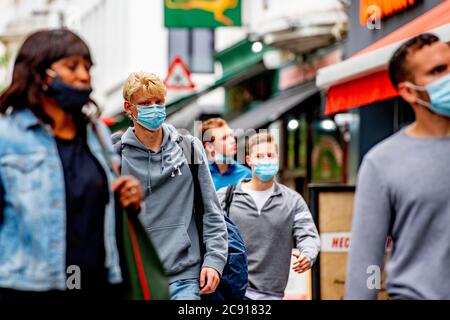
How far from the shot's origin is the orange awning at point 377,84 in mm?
12286

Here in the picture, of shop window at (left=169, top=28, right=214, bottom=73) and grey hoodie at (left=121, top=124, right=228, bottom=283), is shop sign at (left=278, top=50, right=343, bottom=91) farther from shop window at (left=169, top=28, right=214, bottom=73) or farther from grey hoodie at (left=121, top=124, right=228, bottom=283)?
grey hoodie at (left=121, top=124, right=228, bottom=283)

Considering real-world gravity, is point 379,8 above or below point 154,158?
above

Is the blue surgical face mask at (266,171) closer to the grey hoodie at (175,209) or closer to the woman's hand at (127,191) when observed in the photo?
the grey hoodie at (175,209)

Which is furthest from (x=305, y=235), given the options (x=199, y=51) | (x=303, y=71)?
(x=199, y=51)

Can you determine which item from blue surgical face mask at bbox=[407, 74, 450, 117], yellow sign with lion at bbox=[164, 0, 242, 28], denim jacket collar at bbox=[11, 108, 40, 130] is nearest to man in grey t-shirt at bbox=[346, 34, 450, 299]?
blue surgical face mask at bbox=[407, 74, 450, 117]

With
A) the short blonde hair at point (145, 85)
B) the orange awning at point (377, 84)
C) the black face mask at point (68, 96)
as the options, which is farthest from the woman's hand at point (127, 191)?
the orange awning at point (377, 84)

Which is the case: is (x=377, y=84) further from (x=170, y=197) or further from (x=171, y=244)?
(x=171, y=244)

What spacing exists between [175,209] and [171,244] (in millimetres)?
194

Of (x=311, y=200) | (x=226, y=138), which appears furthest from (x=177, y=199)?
(x=311, y=200)

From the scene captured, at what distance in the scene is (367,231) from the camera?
5.23 m

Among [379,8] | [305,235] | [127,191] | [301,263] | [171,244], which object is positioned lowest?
[301,263]

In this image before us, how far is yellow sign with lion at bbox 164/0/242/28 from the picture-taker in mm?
23094
